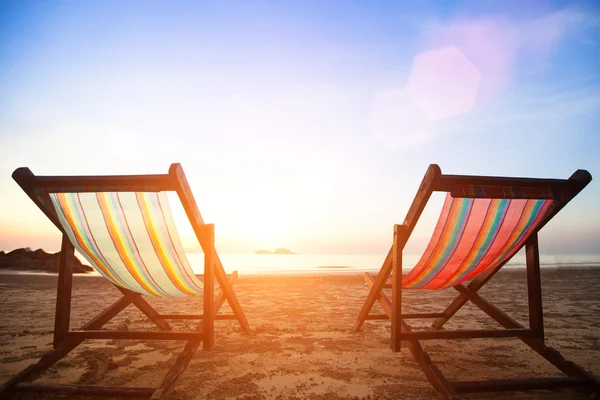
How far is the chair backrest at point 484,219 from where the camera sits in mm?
2504

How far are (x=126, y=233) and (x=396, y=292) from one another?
85.9 inches

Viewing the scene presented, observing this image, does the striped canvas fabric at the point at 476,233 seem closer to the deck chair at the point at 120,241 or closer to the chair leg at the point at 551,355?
the chair leg at the point at 551,355

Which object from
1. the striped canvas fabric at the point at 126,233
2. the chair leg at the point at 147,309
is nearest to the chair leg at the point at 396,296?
the striped canvas fabric at the point at 126,233

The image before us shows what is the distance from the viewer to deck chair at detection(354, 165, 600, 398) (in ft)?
7.96

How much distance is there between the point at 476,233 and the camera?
2.80 meters

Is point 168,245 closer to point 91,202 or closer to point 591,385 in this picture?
point 91,202

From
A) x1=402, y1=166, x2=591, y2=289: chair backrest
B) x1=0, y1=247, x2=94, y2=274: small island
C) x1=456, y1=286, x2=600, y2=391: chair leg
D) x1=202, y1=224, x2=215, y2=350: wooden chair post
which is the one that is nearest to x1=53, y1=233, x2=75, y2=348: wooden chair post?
x1=202, y1=224, x2=215, y2=350: wooden chair post

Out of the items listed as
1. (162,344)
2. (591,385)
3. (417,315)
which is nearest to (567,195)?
(591,385)

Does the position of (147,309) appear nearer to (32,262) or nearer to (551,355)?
(551,355)

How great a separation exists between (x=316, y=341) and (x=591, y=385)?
2.41 m

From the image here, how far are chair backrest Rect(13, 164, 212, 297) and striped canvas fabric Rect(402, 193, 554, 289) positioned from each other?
1.94 m

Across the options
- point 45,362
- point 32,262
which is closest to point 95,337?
point 45,362

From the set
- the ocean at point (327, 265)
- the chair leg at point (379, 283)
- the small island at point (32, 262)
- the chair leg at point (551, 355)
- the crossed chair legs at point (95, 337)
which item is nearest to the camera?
the crossed chair legs at point (95, 337)

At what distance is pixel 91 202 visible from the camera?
2.51m
